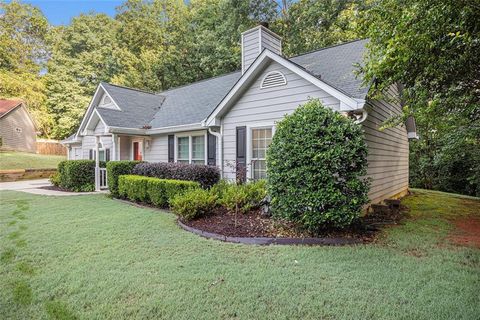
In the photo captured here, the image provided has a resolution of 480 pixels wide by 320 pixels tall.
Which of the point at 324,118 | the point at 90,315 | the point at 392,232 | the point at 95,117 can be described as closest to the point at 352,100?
the point at 324,118

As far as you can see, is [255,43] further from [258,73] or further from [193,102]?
[193,102]

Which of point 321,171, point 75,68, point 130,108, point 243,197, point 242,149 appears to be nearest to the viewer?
point 321,171

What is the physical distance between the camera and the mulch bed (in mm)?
4957

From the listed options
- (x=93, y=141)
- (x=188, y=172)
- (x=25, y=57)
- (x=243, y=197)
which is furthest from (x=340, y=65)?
(x=25, y=57)

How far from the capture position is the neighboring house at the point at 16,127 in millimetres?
22581

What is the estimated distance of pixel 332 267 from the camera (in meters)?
3.60

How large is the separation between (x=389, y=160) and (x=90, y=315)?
913 cm

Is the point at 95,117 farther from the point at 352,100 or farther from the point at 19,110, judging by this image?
the point at 19,110

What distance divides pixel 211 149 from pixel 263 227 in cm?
462

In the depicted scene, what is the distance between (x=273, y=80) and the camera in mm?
7348

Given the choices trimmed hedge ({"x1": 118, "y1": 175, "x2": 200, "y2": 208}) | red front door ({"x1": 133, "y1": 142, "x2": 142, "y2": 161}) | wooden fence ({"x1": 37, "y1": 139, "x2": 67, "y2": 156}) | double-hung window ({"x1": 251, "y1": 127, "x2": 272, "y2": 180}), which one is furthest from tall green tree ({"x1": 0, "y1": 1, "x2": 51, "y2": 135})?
double-hung window ({"x1": 251, "y1": 127, "x2": 272, "y2": 180})

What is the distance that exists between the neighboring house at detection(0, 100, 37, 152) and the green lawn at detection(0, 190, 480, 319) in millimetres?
23468

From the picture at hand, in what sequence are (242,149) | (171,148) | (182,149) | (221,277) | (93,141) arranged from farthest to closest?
1. (93,141)
2. (171,148)
3. (182,149)
4. (242,149)
5. (221,277)

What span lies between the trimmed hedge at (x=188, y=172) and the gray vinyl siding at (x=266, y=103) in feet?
2.17
